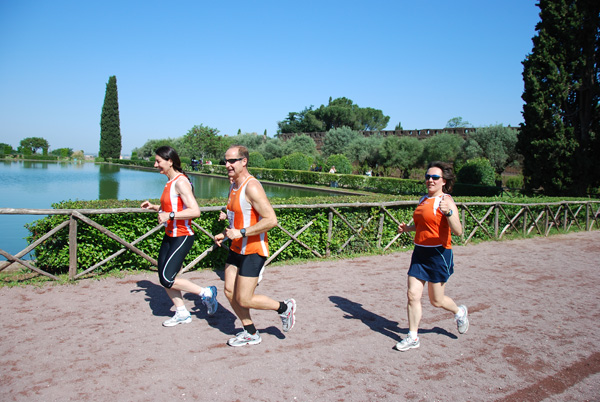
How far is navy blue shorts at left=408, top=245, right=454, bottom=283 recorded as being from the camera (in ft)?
12.0

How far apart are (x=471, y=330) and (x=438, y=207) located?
156 centimetres

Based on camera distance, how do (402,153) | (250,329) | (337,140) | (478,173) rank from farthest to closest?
(337,140)
(402,153)
(478,173)
(250,329)

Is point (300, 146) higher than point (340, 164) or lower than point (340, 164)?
higher

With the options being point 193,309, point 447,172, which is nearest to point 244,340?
point 193,309

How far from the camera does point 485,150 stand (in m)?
36.2

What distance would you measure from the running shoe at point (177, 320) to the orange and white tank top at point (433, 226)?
7.78ft

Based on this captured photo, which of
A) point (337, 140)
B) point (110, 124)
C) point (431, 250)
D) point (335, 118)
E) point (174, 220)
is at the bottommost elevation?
point (431, 250)

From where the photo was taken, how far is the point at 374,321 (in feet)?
14.7

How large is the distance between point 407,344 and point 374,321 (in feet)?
2.54

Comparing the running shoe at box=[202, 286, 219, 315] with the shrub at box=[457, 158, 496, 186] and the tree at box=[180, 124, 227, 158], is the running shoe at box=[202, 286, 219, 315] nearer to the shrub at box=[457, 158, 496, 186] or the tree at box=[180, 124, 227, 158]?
the shrub at box=[457, 158, 496, 186]

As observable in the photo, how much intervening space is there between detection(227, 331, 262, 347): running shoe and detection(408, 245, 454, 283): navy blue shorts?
1508mm

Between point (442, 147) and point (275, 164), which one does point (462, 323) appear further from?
point (275, 164)

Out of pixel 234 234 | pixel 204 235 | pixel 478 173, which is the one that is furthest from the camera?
pixel 478 173

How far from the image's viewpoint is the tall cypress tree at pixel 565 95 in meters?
15.2
